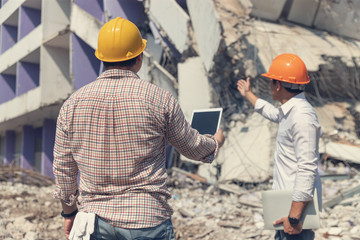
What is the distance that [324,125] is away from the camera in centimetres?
665

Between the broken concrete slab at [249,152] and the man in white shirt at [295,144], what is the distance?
11.1 feet

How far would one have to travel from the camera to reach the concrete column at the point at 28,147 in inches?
614

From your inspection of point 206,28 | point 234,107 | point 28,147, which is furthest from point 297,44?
point 28,147

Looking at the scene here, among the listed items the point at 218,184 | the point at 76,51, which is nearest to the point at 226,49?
the point at 218,184

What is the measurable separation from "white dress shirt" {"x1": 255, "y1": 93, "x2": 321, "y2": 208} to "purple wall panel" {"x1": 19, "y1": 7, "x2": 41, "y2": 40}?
12.6m

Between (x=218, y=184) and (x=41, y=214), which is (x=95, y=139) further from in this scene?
(x=218, y=184)

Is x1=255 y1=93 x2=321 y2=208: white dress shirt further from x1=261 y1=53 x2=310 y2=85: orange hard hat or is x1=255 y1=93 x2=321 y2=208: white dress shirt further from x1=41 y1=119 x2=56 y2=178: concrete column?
x1=41 y1=119 x2=56 y2=178: concrete column

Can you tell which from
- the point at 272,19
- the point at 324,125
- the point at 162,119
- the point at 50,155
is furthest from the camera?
the point at 50,155

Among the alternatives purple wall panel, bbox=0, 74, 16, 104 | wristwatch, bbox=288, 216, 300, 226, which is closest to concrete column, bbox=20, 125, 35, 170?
purple wall panel, bbox=0, 74, 16, 104

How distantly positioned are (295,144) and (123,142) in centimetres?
109

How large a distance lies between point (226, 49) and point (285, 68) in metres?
3.59

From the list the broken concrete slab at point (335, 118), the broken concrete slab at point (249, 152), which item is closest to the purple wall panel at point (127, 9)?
the broken concrete slab at point (249, 152)

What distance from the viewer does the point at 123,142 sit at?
154 cm

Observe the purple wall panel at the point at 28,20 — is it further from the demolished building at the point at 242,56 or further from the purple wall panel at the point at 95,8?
the purple wall panel at the point at 95,8
